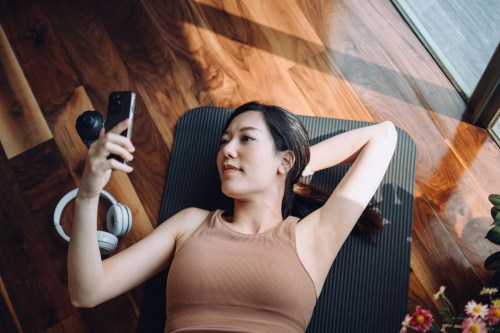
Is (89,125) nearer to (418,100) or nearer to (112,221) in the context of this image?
(112,221)

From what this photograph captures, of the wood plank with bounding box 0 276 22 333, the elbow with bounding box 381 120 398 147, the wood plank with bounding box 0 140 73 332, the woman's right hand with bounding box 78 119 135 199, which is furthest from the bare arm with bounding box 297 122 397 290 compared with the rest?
the wood plank with bounding box 0 276 22 333

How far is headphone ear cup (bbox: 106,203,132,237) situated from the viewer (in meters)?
1.85

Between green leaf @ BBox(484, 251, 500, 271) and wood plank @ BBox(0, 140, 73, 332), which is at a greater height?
wood plank @ BBox(0, 140, 73, 332)

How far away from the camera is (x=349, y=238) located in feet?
5.56

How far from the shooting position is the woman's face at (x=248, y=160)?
4.91 ft

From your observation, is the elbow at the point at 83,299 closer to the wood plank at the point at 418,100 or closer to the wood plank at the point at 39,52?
the wood plank at the point at 39,52

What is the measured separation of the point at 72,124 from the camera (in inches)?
81.2

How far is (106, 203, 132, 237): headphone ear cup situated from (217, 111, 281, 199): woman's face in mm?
507

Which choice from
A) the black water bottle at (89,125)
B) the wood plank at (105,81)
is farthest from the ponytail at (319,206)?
the black water bottle at (89,125)

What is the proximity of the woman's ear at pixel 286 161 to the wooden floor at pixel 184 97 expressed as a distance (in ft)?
1.59

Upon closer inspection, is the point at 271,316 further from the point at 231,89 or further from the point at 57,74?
the point at 57,74

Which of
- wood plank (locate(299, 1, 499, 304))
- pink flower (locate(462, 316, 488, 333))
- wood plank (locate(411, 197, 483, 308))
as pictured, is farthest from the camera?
wood plank (locate(299, 1, 499, 304))

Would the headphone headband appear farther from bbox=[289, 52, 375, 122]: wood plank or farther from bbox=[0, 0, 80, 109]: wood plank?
bbox=[289, 52, 375, 122]: wood plank

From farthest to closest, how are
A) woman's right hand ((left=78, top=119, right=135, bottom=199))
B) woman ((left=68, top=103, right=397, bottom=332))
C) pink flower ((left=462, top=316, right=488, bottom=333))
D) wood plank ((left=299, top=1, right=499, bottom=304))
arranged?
1. wood plank ((left=299, top=1, right=499, bottom=304))
2. woman ((left=68, top=103, right=397, bottom=332))
3. woman's right hand ((left=78, top=119, right=135, bottom=199))
4. pink flower ((left=462, top=316, right=488, bottom=333))
